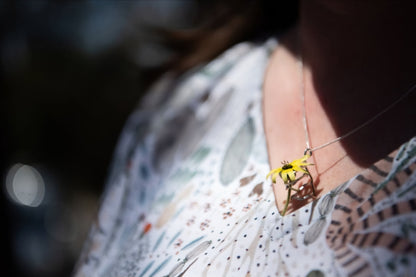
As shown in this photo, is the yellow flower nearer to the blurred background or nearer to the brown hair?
the brown hair

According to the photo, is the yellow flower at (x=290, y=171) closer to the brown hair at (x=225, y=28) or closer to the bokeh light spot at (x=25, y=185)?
the brown hair at (x=225, y=28)

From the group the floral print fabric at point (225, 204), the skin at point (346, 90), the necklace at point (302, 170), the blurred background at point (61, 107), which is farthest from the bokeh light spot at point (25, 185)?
the necklace at point (302, 170)

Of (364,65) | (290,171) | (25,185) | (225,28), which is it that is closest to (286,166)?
(290,171)

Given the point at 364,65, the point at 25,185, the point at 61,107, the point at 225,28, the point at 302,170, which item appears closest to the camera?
the point at 302,170

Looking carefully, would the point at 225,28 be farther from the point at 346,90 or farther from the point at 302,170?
the point at 302,170

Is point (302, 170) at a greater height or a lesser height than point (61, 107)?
lesser

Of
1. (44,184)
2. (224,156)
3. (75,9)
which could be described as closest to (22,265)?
(44,184)

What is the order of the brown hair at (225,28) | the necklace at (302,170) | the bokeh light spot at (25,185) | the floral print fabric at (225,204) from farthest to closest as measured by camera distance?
1. the bokeh light spot at (25,185)
2. the brown hair at (225,28)
3. the necklace at (302,170)
4. the floral print fabric at (225,204)
